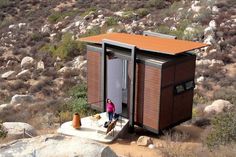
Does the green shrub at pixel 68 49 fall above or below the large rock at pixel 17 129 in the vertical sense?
below

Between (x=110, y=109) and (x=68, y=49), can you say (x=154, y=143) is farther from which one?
(x=68, y=49)

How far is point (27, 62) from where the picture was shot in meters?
27.7

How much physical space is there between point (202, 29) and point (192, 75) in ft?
42.7

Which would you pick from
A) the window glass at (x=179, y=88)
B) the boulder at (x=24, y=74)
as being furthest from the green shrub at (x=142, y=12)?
the window glass at (x=179, y=88)

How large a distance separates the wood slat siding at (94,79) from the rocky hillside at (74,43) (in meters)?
1.38

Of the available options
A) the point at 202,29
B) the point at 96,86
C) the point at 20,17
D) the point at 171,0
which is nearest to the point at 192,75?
the point at 96,86

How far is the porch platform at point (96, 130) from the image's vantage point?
12.6m

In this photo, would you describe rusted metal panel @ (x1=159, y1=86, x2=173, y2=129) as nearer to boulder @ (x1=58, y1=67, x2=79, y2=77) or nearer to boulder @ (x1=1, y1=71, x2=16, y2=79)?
boulder @ (x1=58, y1=67, x2=79, y2=77)

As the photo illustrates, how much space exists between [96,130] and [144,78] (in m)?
2.09

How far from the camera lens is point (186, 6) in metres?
34.3

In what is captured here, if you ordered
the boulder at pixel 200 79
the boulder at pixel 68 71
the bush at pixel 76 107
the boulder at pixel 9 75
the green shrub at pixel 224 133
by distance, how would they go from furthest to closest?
the boulder at pixel 9 75, the boulder at pixel 68 71, the boulder at pixel 200 79, the bush at pixel 76 107, the green shrub at pixel 224 133

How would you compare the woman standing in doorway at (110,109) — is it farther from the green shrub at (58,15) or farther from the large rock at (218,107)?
the green shrub at (58,15)

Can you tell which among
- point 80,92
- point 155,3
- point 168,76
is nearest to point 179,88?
point 168,76

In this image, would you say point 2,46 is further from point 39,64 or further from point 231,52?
point 231,52
